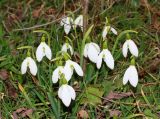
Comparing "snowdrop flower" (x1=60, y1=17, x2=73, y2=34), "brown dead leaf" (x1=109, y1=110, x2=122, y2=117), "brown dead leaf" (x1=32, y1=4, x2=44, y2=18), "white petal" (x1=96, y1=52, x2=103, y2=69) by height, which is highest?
"brown dead leaf" (x1=32, y1=4, x2=44, y2=18)

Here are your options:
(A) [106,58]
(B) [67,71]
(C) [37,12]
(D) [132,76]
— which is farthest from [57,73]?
(C) [37,12]

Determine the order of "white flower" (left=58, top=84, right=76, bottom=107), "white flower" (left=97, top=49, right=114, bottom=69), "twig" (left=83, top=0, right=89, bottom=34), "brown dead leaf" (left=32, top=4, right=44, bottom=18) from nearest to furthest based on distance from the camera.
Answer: "white flower" (left=58, top=84, right=76, bottom=107) → "white flower" (left=97, top=49, right=114, bottom=69) → "twig" (left=83, top=0, right=89, bottom=34) → "brown dead leaf" (left=32, top=4, right=44, bottom=18)

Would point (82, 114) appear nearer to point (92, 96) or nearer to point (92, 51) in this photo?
point (92, 96)

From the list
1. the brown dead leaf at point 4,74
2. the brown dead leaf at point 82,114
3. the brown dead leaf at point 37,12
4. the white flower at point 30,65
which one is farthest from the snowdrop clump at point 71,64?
the brown dead leaf at point 37,12

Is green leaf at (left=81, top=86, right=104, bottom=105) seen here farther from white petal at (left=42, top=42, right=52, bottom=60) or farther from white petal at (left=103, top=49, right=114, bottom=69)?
white petal at (left=42, top=42, right=52, bottom=60)

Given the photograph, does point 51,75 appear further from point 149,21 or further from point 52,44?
point 149,21

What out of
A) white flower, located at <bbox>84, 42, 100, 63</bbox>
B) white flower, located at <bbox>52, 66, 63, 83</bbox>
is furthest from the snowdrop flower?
white flower, located at <bbox>52, 66, 63, 83</bbox>
